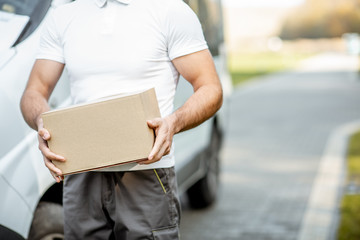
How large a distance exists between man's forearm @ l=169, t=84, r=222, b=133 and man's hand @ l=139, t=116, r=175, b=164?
0.04m

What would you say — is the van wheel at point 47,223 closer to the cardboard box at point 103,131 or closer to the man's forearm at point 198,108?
the cardboard box at point 103,131

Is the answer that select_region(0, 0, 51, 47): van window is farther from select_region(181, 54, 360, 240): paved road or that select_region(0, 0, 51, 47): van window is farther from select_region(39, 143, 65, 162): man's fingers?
select_region(181, 54, 360, 240): paved road

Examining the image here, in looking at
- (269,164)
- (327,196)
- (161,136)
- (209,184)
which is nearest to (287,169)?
(269,164)

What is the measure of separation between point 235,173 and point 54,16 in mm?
5587

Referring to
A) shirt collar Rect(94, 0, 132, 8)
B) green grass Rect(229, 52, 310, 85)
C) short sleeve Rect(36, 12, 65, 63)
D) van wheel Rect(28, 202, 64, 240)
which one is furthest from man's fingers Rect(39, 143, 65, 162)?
green grass Rect(229, 52, 310, 85)

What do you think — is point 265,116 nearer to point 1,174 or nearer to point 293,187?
point 293,187

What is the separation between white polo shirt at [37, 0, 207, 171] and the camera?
99.0 inches

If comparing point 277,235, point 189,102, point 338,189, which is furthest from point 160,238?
point 338,189

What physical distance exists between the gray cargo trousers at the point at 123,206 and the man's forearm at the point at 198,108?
0.90 ft

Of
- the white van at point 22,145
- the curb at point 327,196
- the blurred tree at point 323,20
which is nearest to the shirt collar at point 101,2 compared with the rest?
the white van at point 22,145

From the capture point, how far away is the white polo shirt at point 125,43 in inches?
99.0

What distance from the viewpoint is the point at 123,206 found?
103 inches

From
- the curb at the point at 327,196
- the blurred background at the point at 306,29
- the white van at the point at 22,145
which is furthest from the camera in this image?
the blurred background at the point at 306,29

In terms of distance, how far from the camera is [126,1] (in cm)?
254
